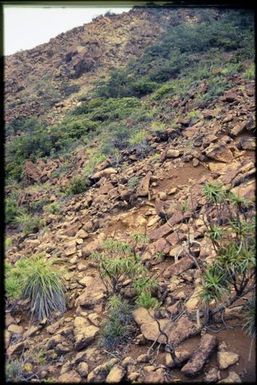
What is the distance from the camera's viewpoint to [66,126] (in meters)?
14.5

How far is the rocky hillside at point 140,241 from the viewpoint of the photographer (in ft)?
10.7

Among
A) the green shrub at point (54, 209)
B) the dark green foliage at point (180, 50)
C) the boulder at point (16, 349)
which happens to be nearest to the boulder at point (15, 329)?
the boulder at point (16, 349)

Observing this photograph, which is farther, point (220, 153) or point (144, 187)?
point (144, 187)

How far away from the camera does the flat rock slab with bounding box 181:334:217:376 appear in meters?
2.90

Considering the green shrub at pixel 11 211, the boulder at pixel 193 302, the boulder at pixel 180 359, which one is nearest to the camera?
the boulder at pixel 180 359

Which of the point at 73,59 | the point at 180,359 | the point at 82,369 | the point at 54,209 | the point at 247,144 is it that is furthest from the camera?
the point at 73,59

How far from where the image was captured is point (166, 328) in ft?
11.5

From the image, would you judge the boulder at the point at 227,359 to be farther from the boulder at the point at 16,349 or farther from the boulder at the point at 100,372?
the boulder at the point at 16,349

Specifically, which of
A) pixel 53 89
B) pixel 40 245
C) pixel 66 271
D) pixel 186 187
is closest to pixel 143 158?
pixel 186 187

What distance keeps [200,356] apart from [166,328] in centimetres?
57

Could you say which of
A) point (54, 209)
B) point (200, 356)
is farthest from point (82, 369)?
point (54, 209)

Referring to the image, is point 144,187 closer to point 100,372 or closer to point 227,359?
point 100,372

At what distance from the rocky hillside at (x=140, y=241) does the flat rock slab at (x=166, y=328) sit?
0.01 meters

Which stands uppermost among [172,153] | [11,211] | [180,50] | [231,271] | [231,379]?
[180,50]
